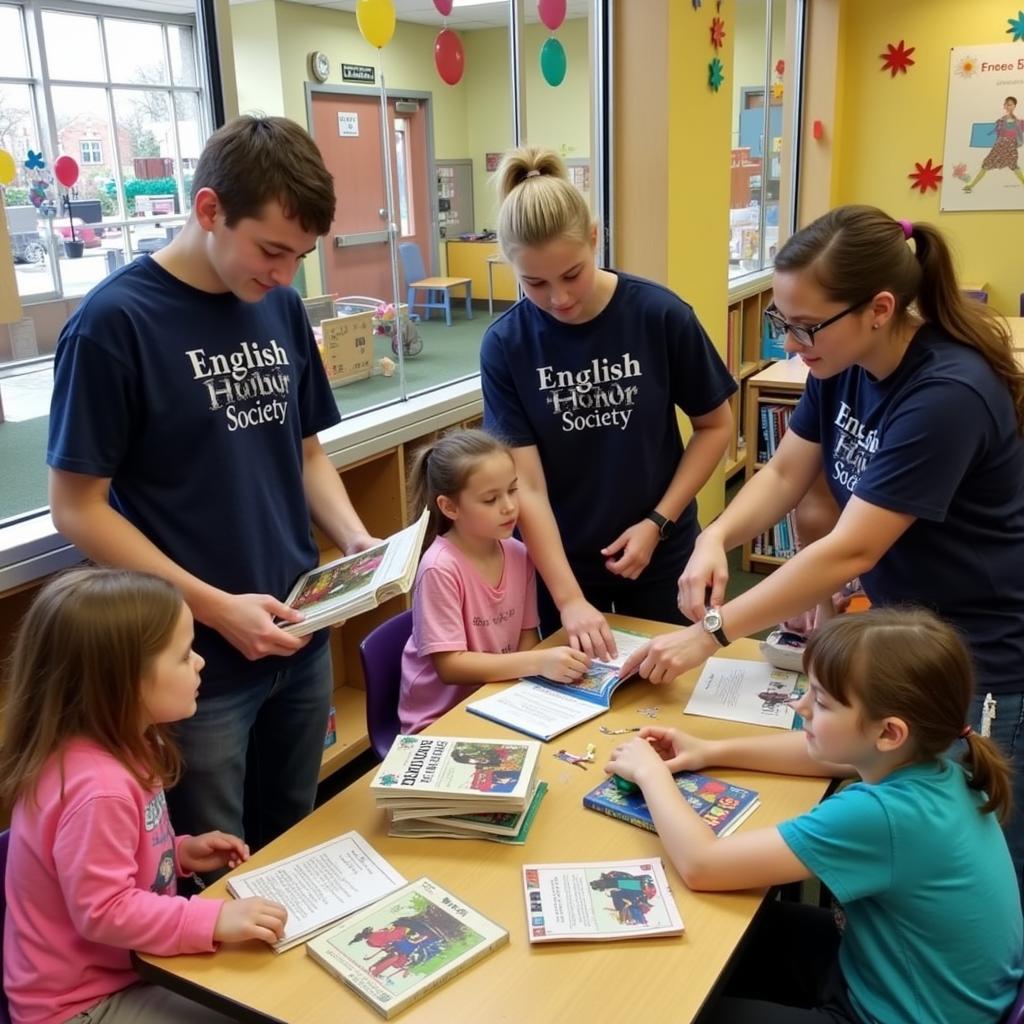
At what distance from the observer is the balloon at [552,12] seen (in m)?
3.58

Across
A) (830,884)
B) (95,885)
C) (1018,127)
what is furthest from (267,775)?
(1018,127)

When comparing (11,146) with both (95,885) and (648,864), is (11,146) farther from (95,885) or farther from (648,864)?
(648,864)

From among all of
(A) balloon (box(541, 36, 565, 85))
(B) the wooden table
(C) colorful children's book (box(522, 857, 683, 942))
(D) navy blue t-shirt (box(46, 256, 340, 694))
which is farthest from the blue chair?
(C) colorful children's book (box(522, 857, 683, 942))

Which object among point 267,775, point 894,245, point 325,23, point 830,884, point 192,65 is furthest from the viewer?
point 325,23

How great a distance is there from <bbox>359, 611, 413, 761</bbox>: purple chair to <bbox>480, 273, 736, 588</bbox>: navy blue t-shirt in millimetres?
433

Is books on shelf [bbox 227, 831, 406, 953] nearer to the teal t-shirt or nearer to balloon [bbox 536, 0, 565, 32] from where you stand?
the teal t-shirt

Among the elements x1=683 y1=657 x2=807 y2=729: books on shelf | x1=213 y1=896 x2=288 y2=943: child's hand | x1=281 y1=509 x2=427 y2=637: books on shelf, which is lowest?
x1=683 y1=657 x2=807 y2=729: books on shelf

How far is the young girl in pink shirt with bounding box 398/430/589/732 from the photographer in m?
1.93

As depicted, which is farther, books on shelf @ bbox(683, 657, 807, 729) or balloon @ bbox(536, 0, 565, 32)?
balloon @ bbox(536, 0, 565, 32)

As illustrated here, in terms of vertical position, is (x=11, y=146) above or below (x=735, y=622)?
Answer: above

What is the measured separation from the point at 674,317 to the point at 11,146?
1516 millimetres

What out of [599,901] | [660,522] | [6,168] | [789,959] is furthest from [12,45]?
[789,959]

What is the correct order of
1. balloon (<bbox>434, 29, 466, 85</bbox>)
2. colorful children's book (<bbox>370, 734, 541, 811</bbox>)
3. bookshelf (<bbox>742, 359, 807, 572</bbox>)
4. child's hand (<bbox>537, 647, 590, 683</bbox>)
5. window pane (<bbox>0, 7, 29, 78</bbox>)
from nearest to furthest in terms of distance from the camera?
colorful children's book (<bbox>370, 734, 541, 811</bbox>)
child's hand (<bbox>537, 647, 590, 683</bbox>)
window pane (<bbox>0, 7, 29, 78</bbox>)
balloon (<bbox>434, 29, 466, 85</bbox>)
bookshelf (<bbox>742, 359, 807, 572</bbox>)

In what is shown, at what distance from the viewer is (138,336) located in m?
1.50
